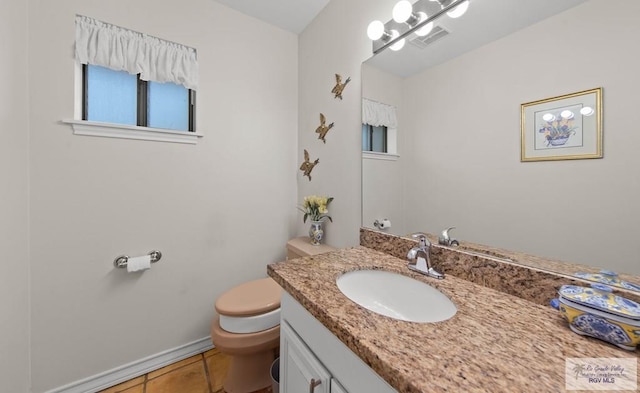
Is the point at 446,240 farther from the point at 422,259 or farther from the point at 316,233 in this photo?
the point at 316,233

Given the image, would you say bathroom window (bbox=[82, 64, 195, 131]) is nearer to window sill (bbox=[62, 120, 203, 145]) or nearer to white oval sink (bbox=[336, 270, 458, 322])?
window sill (bbox=[62, 120, 203, 145])

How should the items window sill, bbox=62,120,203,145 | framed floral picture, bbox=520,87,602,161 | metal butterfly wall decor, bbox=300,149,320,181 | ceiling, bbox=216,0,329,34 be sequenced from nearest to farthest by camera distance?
1. framed floral picture, bbox=520,87,602,161
2. window sill, bbox=62,120,203,145
3. ceiling, bbox=216,0,329,34
4. metal butterfly wall decor, bbox=300,149,320,181

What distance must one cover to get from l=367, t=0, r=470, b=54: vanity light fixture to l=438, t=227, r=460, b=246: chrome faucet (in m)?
0.89

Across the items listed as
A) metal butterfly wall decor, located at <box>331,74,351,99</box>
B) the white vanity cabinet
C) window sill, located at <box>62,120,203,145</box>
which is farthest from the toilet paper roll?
metal butterfly wall decor, located at <box>331,74,351,99</box>

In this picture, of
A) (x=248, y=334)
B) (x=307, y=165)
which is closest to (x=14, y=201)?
(x=248, y=334)

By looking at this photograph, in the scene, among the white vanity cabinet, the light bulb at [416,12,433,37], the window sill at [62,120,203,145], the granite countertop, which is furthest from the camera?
the window sill at [62,120,203,145]

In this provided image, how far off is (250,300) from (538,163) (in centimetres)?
144

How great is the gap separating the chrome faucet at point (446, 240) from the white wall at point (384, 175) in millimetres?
185

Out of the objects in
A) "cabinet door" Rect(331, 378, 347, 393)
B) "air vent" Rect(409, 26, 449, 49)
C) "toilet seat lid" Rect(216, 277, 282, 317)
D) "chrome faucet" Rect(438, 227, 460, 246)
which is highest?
"air vent" Rect(409, 26, 449, 49)

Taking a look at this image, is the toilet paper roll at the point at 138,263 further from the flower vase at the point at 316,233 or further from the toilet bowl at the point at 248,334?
the flower vase at the point at 316,233

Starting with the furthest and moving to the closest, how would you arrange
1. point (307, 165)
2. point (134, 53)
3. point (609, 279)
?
1. point (307, 165)
2. point (134, 53)
3. point (609, 279)

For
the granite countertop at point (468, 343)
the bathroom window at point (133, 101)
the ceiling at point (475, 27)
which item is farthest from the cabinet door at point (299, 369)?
the bathroom window at point (133, 101)

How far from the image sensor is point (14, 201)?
1069mm

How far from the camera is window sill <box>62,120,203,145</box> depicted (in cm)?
127
